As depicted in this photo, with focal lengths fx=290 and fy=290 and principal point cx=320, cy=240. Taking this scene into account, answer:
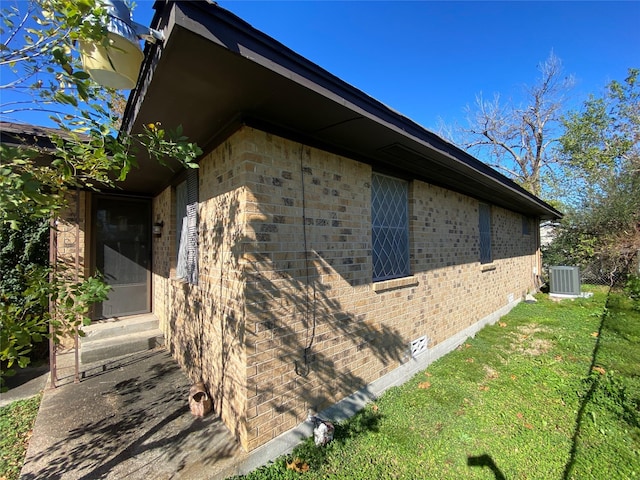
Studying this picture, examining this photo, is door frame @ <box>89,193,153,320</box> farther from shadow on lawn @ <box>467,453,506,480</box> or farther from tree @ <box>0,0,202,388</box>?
shadow on lawn @ <box>467,453,506,480</box>

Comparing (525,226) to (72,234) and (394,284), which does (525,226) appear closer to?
(394,284)

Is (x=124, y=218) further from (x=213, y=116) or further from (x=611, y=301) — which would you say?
(x=611, y=301)

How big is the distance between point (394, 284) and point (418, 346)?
1.17m

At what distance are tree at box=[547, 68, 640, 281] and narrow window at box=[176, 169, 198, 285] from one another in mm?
14438

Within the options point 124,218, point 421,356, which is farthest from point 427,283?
point 124,218

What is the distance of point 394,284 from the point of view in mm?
3750

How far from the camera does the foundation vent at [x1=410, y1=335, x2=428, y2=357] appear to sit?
4.11m

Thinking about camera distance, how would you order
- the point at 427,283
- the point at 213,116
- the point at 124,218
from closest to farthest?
the point at 213,116 → the point at 427,283 → the point at 124,218

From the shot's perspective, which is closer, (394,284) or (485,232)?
(394,284)

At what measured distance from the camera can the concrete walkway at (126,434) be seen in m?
2.20

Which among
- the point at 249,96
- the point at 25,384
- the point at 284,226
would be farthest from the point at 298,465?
the point at 25,384

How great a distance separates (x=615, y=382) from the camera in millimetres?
3742

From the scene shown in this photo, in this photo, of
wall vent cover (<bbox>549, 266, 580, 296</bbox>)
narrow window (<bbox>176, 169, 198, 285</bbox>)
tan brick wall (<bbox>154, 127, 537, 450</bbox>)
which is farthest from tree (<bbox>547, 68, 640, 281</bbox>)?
narrow window (<bbox>176, 169, 198, 285</bbox>)

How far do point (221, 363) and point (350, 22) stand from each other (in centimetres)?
631
